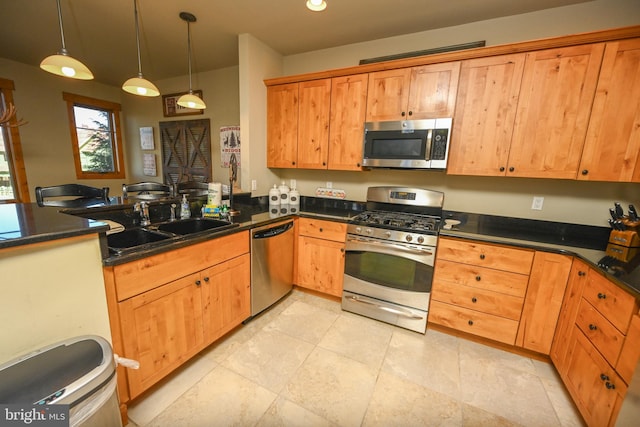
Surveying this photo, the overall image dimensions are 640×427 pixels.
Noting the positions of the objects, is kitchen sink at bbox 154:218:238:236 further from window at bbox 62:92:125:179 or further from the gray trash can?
window at bbox 62:92:125:179

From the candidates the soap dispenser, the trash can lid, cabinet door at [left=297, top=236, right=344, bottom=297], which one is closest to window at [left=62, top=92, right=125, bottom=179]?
the soap dispenser

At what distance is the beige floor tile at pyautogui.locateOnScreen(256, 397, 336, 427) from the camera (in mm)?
1378

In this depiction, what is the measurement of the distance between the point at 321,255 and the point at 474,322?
1.42 metres

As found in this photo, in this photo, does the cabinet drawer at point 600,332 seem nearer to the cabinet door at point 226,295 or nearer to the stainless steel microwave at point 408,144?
the stainless steel microwave at point 408,144

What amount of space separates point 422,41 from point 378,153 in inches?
45.6

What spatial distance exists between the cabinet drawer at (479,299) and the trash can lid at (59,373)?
6.99 feet

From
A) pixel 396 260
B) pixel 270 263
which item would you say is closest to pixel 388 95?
pixel 396 260

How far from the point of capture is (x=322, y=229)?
252 cm

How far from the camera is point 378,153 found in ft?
7.75

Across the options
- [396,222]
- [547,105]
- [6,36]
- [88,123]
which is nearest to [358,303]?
[396,222]

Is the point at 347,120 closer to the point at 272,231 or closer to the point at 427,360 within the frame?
the point at 272,231

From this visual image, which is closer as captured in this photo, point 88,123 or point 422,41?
point 422,41

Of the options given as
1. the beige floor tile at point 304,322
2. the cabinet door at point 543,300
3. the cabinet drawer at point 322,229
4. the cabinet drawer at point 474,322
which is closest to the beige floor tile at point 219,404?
the beige floor tile at point 304,322

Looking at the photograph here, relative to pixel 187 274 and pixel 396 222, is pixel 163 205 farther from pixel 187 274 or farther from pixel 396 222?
pixel 396 222
